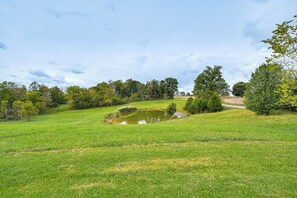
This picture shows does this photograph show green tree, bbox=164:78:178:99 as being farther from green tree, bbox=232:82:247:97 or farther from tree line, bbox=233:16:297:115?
tree line, bbox=233:16:297:115

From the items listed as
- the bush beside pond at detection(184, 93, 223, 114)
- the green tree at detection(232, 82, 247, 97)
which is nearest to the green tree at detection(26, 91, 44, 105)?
the bush beside pond at detection(184, 93, 223, 114)

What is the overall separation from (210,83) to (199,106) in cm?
583

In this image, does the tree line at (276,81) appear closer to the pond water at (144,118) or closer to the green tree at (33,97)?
the pond water at (144,118)

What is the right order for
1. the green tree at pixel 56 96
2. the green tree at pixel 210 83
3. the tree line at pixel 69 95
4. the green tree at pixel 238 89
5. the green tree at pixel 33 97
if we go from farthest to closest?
the green tree at pixel 56 96 < the green tree at pixel 238 89 < the green tree at pixel 33 97 < the tree line at pixel 69 95 < the green tree at pixel 210 83

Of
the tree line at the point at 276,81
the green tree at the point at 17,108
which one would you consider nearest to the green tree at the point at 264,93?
the tree line at the point at 276,81

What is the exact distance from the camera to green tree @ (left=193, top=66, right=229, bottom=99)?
2719 centimetres

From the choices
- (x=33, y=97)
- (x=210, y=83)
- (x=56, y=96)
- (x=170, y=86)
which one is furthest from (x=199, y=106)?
(x=56, y=96)

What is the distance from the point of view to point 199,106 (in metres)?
24.2

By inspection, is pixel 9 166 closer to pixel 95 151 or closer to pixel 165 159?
pixel 95 151

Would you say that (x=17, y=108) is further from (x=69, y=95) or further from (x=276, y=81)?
(x=276, y=81)

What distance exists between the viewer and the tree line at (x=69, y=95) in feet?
102

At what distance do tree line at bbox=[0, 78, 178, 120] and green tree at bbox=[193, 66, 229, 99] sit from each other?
27.1 meters

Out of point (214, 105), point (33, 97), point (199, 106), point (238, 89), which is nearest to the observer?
point (214, 105)

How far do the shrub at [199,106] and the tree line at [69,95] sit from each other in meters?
27.4
